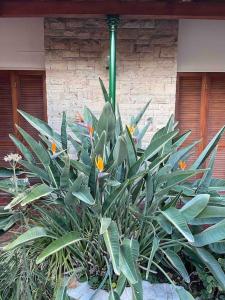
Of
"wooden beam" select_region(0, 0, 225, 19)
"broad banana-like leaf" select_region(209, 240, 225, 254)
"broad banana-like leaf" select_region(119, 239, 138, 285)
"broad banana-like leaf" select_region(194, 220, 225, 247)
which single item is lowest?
"broad banana-like leaf" select_region(209, 240, 225, 254)

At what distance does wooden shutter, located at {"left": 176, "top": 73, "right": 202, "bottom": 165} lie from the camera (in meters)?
4.73

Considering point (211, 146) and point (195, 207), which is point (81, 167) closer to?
A: point (195, 207)

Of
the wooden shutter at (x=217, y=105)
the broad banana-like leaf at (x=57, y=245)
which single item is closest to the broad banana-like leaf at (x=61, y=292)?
the broad banana-like leaf at (x=57, y=245)

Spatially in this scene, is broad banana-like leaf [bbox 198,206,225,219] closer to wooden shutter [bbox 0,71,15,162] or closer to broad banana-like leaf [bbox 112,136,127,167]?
broad banana-like leaf [bbox 112,136,127,167]

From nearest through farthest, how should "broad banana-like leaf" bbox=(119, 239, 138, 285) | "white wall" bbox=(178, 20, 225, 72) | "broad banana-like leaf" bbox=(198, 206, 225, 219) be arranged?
1. "broad banana-like leaf" bbox=(119, 239, 138, 285)
2. "broad banana-like leaf" bbox=(198, 206, 225, 219)
3. "white wall" bbox=(178, 20, 225, 72)

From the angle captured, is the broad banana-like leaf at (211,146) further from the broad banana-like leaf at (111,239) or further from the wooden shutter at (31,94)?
the wooden shutter at (31,94)

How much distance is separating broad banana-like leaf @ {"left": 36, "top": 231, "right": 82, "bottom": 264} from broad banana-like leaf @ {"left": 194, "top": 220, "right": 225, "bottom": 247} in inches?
35.0

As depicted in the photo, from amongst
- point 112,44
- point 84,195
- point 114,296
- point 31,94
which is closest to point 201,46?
point 112,44

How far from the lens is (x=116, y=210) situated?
2.99 m

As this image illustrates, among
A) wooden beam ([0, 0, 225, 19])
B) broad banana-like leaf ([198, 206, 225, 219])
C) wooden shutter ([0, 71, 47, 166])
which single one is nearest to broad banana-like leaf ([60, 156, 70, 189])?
broad banana-like leaf ([198, 206, 225, 219])

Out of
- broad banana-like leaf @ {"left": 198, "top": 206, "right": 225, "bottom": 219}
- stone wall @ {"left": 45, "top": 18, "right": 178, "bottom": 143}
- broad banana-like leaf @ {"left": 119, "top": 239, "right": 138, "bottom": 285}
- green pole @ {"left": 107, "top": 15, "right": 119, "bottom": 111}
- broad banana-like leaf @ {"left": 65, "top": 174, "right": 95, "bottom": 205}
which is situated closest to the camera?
broad banana-like leaf @ {"left": 119, "top": 239, "right": 138, "bottom": 285}

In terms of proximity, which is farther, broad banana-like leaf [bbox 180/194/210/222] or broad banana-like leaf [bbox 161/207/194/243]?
broad banana-like leaf [bbox 180/194/210/222]

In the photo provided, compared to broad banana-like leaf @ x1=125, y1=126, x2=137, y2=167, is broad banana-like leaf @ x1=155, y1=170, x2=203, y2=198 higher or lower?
broad banana-like leaf @ x1=125, y1=126, x2=137, y2=167

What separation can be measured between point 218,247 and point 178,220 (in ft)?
2.02
